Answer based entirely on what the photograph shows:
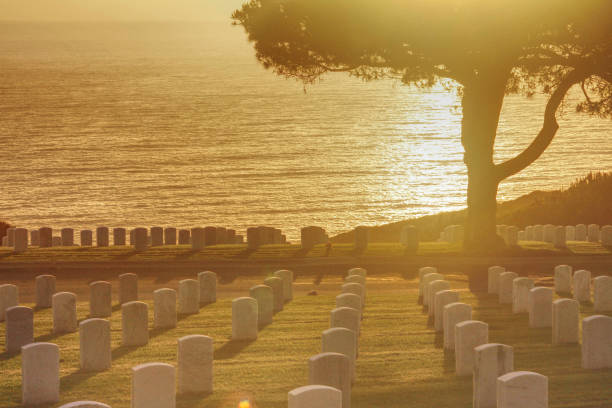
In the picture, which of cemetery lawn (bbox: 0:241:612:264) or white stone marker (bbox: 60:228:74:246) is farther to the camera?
white stone marker (bbox: 60:228:74:246)

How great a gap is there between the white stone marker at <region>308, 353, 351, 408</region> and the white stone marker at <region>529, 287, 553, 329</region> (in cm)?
581

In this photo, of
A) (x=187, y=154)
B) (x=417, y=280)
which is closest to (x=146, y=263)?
(x=417, y=280)

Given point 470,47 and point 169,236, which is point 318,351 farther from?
point 169,236

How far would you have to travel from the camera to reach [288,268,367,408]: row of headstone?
8.33m

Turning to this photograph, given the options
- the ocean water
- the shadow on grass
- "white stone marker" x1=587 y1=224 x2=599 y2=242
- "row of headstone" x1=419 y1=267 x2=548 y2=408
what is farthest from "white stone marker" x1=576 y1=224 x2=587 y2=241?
the shadow on grass

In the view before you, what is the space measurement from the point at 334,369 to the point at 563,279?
31.4 ft

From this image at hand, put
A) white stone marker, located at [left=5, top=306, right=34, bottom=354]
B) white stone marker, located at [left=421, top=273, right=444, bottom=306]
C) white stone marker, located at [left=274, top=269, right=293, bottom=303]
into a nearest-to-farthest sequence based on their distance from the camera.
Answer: white stone marker, located at [left=5, top=306, right=34, bottom=354], white stone marker, located at [left=421, top=273, right=444, bottom=306], white stone marker, located at [left=274, top=269, right=293, bottom=303]

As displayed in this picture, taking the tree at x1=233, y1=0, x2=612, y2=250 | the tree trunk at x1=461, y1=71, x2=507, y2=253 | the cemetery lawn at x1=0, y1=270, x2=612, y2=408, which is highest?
the tree at x1=233, y1=0, x2=612, y2=250

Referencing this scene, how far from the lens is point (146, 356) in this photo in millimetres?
13375

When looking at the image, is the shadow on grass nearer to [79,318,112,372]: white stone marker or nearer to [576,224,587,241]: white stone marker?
[79,318,112,372]: white stone marker

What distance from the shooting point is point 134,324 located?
1402cm


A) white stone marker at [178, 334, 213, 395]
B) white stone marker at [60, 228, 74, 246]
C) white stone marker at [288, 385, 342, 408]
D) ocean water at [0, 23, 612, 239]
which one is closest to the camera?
white stone marker at [288, 385, 342, 408]

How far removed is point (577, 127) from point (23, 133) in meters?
58.1

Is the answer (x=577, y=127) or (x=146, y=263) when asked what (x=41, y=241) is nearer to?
(x=146, y=263)
